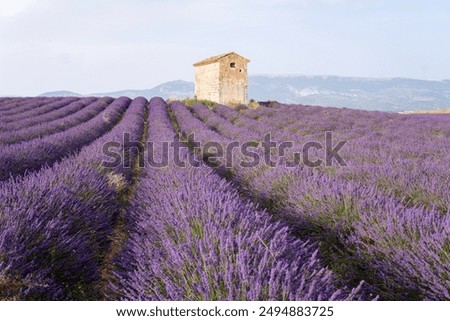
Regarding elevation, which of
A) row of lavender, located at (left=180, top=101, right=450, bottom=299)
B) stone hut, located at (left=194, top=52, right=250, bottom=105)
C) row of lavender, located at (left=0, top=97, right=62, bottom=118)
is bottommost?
row of lavender, located at (left=180, top=101, right=450, bottom=299)

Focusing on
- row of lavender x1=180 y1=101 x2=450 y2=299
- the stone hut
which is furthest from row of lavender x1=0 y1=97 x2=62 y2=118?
row of lavender x1=180 y1=101 x2=450 y2=299

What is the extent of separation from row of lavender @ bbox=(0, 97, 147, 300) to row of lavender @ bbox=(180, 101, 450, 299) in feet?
5.16

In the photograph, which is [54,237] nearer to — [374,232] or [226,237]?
[226,237]

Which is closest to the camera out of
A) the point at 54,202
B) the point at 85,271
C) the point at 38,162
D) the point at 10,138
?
the point at 85,271

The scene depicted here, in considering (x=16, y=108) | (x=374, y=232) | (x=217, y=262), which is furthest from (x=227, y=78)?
(x=217, y=262)

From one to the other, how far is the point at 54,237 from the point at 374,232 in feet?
6.32

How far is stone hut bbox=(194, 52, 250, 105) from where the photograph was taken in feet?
67.3

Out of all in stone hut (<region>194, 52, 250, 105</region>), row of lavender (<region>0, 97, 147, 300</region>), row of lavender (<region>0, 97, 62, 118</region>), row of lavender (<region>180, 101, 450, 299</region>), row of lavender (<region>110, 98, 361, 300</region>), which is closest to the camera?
row of lavender (<region>110, 98, 361, 300</region>)

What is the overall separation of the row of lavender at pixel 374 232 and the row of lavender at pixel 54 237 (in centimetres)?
157

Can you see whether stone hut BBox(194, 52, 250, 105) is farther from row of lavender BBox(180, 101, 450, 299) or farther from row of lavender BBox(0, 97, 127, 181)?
Result: row of lavender BBox(180, 101, 450, 299)

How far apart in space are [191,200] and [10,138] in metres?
5.76

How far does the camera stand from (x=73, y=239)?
2219mm
